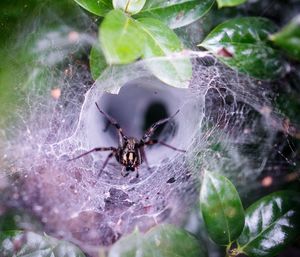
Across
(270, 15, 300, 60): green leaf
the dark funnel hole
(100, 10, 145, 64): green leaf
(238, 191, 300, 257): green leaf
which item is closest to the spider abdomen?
the dark funnel hole

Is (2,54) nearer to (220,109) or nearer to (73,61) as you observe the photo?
(73,61)

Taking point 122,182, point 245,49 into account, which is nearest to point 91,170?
point 122,182

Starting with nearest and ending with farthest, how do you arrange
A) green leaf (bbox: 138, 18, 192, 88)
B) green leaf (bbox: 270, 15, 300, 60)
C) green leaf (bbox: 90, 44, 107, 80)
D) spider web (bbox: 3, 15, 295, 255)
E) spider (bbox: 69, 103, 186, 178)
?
green leaf (bbox: 270, 15, 300, 60) → green leaf (bbox: 138, 18, 192, 88) → green leaf (bbox: 90, 44, 107, 80) → spider web (bbox: 3, 15, 295, 255) → spider (bbox: 69, 103, 186, 178)

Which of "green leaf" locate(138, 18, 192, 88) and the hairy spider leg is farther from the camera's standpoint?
the hairy spider leg

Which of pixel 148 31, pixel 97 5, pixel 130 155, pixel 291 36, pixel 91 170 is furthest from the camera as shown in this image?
pixel 130 155

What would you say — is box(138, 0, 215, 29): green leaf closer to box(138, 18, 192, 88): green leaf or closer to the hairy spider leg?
box(138, 18, 192, 88): green leaf

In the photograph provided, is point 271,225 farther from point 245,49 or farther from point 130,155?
point 130,155
